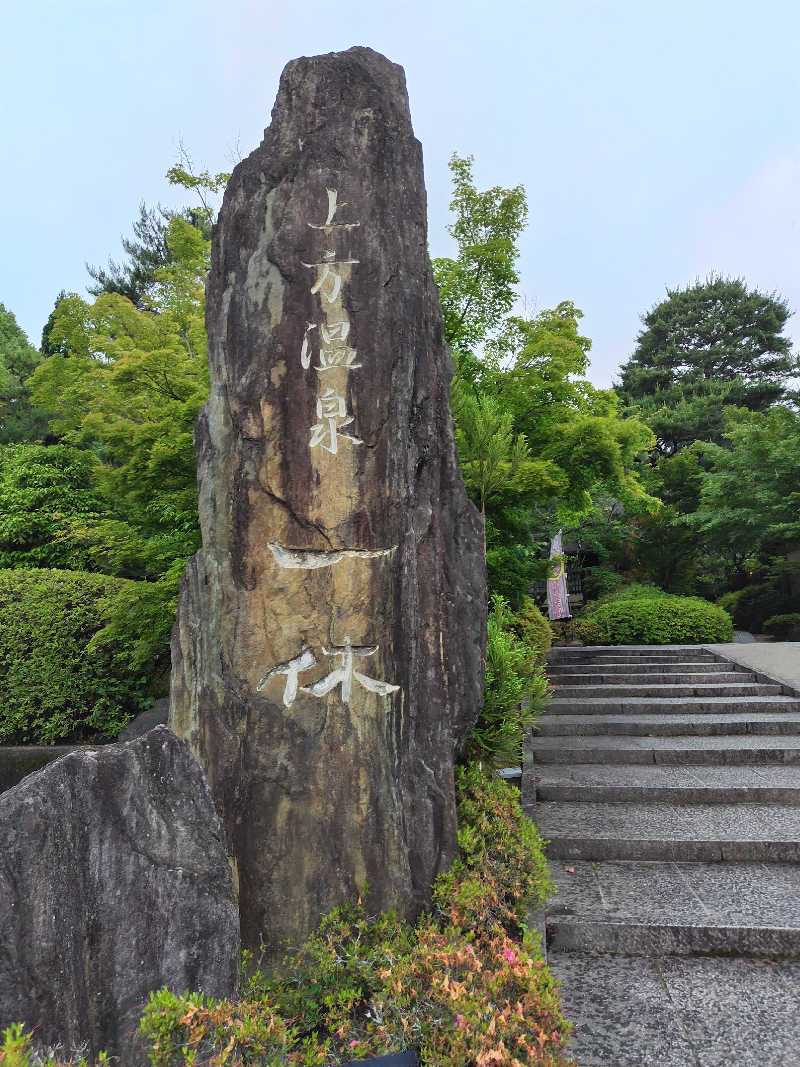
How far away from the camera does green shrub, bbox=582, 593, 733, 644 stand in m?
13.5

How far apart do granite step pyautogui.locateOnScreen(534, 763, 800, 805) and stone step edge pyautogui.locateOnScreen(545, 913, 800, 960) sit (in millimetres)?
1850

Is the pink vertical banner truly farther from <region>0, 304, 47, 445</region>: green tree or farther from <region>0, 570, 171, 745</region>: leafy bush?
<region>0, 304, 47, 445</region>: green tree

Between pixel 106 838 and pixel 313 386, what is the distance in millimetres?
2285

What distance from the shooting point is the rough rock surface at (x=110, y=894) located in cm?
183

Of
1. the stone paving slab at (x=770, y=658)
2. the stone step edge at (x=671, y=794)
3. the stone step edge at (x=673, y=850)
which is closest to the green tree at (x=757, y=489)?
the stone paving slab at (x=770, y=658)

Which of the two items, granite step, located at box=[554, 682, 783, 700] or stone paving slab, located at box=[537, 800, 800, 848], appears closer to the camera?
stone paving slab, located at box=[537, 800, 800, 848]

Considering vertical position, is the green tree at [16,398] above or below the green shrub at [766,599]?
above

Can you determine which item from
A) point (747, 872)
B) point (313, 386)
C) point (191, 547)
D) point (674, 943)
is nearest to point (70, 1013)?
point (313, 386)

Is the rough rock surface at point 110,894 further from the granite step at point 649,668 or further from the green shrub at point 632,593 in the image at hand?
the green shrub at point 632,593

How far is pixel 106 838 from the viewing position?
1993 millimetres

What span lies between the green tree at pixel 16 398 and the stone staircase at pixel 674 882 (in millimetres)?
12795

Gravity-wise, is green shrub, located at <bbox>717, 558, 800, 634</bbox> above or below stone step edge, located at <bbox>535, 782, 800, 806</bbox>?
above

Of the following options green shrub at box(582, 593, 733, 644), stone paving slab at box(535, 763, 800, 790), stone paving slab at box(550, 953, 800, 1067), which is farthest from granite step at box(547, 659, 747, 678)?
stone paving slab at box(550, 953, 800, 1067)

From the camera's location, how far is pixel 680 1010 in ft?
10.2
